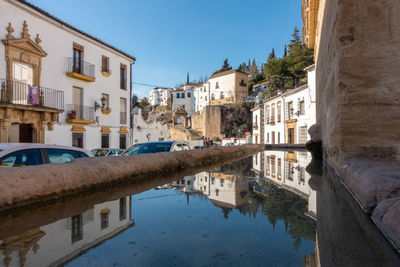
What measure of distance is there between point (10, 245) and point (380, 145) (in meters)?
3.18

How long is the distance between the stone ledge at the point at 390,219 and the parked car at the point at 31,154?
3.75 metres

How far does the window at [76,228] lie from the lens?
1.61 meters

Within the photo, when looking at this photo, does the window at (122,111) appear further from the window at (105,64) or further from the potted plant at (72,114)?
the potted plant at (72,114)

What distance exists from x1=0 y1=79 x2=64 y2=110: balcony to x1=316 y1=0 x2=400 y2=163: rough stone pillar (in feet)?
45.5

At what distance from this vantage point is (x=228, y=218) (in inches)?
77.2

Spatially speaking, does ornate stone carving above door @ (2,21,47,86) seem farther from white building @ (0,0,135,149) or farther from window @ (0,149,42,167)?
window @ (0,149,42,167)

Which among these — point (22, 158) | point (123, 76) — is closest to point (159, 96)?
point (123, 76)

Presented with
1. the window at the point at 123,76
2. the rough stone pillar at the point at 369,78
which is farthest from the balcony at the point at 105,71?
the rough stone pillar at the point at 369,78

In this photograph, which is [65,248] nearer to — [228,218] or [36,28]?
[228,218]

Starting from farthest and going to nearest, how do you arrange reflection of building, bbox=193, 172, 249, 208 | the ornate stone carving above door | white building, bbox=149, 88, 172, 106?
white building, bbox=149, 88, 172, 106 → the ornate stone carving above door → reflection of building, bbox=193, 172, 249, 208

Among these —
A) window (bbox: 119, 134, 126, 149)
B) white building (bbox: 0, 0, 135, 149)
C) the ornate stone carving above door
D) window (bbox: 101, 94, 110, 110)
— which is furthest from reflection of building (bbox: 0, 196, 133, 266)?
window (bbox: 119, 134, 126, 149)

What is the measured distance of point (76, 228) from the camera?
1.77 m

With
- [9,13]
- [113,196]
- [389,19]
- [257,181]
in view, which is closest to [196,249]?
[113,196]

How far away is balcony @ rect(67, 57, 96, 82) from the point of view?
1550 centimetres
